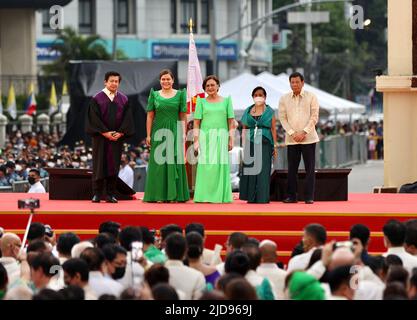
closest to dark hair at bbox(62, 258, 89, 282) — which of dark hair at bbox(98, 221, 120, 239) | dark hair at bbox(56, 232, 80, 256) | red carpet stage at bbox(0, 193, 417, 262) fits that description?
dark hair at bbox(56, 232, 80, 256)

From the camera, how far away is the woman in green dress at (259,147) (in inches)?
801

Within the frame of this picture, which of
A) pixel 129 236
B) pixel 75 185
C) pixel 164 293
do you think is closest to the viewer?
pixel 164 293

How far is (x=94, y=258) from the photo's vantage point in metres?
13.2

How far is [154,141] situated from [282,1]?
3043 inches

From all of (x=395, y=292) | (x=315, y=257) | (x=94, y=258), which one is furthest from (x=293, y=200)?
(x=395, y=292)

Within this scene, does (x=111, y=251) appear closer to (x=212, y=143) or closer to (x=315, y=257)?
(x=315, y=257)

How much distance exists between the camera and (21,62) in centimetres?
6278

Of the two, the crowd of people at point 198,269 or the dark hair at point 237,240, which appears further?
the dark hair at point 237,240

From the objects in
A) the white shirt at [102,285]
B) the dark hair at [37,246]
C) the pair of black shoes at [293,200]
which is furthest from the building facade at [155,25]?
the white shirt at [102,285]

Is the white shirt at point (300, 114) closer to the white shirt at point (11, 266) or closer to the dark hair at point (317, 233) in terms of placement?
the dark hair at point (317, 233)

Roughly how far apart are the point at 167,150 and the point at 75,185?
5.16 ft

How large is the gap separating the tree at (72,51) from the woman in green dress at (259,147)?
4962 cm
